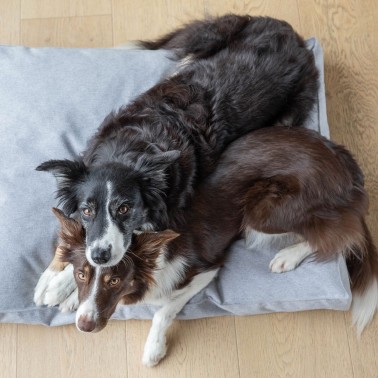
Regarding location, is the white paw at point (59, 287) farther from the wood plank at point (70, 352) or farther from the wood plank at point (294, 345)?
the wood plank at point (294, 345)

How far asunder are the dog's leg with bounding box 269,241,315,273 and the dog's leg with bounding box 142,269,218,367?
299mm

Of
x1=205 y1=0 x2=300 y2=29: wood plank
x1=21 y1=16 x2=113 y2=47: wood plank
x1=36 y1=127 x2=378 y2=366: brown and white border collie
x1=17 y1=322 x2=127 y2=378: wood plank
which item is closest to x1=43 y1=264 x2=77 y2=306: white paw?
x1=36 y1=127 x2=378 y2=366: brown and white border collie

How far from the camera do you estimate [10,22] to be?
12.1ft

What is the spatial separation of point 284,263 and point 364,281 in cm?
44

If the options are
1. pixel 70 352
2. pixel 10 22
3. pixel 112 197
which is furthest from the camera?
pixel 10 22

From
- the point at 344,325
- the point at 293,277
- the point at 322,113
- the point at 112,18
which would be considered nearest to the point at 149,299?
the point at 293,277

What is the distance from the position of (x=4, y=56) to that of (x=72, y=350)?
163 cm

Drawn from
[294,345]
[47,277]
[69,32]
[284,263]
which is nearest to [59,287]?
[47,277]

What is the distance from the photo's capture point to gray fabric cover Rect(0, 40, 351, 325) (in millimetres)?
2738

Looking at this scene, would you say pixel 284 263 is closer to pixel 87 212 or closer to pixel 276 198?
pixel 276 198

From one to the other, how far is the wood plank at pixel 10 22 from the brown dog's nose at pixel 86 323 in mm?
2094

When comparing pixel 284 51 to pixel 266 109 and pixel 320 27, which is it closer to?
pixel 266 109

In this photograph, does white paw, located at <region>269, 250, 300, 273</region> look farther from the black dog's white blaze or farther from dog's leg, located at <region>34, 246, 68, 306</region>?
dog's leg, located at <region>34, 246, 68, 306</region>

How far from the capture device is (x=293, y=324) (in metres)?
2.94
